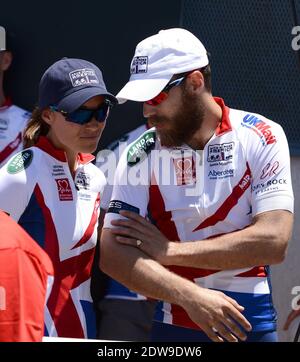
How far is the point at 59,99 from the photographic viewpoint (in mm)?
3146

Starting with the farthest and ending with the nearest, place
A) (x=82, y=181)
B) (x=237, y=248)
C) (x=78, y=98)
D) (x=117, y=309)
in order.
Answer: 1. (x=117, y=309)
2. (x=82, y=181)
3. (x=78, y=98)
4. (x=237, y=248)

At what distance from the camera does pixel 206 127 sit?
3.15m

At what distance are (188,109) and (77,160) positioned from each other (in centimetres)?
45

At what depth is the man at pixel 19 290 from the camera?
1.72 metres

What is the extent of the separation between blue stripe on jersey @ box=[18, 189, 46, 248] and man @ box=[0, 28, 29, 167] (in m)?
1.55

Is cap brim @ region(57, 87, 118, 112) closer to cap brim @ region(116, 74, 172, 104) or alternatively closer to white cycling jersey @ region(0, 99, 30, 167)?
cap brim @ region(116, 74, 172, 104)

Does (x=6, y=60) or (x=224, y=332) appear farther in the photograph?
(x=6, y=60)

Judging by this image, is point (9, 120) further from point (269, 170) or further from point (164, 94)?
point (269, 170)

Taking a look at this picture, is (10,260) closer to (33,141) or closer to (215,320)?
(215,320)

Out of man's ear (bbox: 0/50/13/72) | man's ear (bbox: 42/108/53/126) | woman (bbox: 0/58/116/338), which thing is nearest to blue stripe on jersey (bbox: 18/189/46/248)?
woman (bbox: 0/58/116/338)

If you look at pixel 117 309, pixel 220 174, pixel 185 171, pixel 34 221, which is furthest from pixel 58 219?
pixel 117 309

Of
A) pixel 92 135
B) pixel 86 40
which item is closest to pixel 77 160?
pixel 92 135

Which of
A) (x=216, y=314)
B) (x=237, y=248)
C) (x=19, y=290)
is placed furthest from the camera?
(x=237, y=248)

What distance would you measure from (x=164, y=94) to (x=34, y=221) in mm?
600
